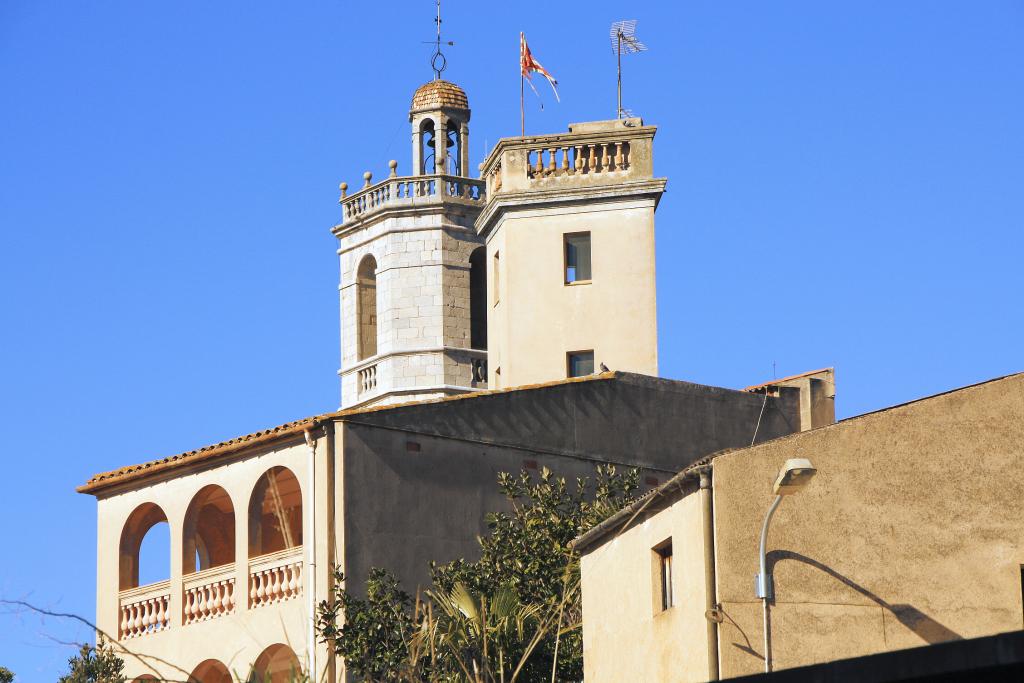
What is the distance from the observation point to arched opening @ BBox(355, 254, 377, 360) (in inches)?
2052

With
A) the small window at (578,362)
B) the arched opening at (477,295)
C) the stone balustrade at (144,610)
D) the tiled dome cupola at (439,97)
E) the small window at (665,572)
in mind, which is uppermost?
the tiled dome cupola at (439,97)

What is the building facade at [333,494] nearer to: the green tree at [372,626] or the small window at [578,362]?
the green tree at [372,626]

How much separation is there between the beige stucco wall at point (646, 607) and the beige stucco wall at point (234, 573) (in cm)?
599

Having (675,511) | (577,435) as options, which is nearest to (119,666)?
(577,435)

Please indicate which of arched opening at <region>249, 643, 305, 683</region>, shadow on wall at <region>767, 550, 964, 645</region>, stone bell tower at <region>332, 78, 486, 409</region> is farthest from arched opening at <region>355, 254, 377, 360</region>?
shadow on wall at <region>767, 550, 964, 645</region>

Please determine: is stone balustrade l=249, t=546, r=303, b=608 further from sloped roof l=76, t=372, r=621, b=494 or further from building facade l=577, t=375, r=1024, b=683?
building facade l=577, t=375, r=1024, b=683

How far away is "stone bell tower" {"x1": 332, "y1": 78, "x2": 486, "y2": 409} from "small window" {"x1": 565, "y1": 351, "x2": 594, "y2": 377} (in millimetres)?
12407

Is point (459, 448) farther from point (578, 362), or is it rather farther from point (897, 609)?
point (897, 609)

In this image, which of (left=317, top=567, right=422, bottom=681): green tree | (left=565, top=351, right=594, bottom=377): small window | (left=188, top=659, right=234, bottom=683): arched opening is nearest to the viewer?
(left=317, top=567, right=422, bottom=681): green tree

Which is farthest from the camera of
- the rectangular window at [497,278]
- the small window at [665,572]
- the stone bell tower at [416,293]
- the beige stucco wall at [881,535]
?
the stone bell tower at [416,293]

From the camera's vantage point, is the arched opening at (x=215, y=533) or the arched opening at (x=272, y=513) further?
the arched opening at (x=215, y=533)

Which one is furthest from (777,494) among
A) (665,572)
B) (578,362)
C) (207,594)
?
(578,362)

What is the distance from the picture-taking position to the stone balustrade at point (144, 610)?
33.0 m

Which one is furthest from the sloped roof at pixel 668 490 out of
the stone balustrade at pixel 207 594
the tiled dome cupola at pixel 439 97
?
the tiled dome cupola at pixel 439 97
